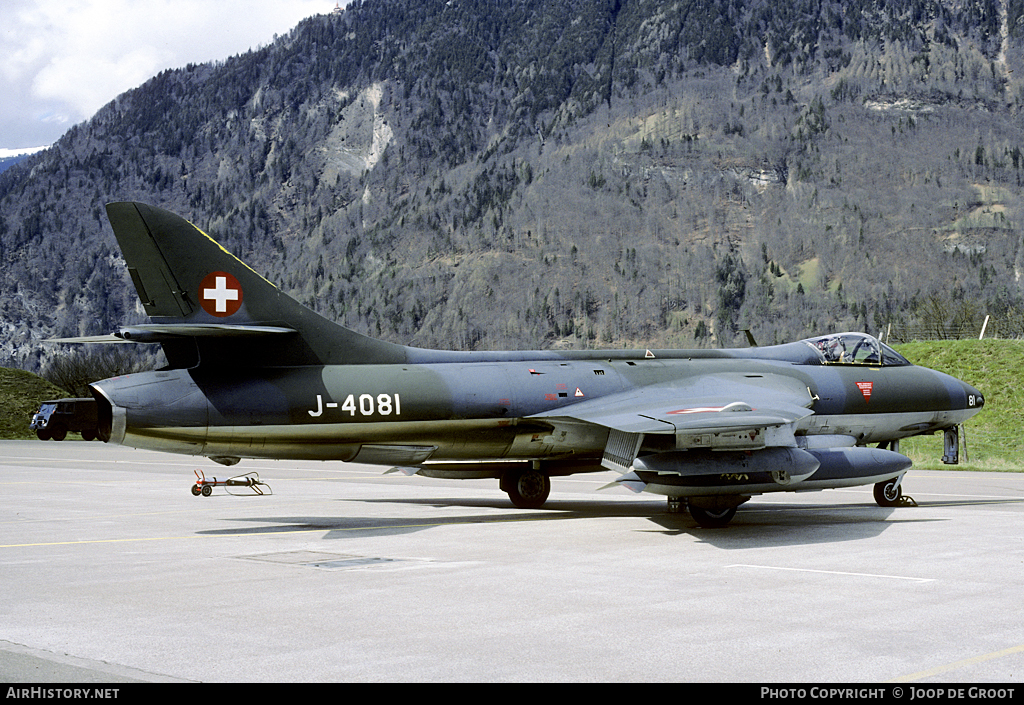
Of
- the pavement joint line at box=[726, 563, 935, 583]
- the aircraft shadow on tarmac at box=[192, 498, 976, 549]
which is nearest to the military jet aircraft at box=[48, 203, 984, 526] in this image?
the aircraft shadow on tarmac at box=[192, 498, 976, 549]

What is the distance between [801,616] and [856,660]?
172 centimetres

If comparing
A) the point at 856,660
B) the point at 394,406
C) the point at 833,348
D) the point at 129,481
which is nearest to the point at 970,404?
the point at 833,348

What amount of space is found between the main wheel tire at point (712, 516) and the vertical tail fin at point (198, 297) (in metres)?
6.75

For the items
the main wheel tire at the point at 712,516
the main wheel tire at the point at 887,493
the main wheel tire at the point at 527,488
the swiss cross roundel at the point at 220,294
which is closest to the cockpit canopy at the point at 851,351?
the main wheel tire at the point at 887,493

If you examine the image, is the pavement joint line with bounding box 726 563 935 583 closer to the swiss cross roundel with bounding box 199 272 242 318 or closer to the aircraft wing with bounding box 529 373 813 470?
the aircraft wing with bounding box 529 373 813 470

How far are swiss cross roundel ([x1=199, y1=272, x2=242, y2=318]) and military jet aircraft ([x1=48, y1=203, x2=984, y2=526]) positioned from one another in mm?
22

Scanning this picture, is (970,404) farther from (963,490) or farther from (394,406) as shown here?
(394,406)

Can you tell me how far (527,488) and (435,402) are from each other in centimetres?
392

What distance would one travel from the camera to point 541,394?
1822cm

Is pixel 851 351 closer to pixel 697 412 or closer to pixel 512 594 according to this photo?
pixel 697 412

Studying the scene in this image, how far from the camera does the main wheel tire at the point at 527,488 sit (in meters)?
20.3

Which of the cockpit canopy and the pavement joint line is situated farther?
the cockpit canopy

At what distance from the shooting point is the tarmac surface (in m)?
7.51

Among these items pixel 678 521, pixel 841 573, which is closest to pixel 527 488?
pixel 678 521
